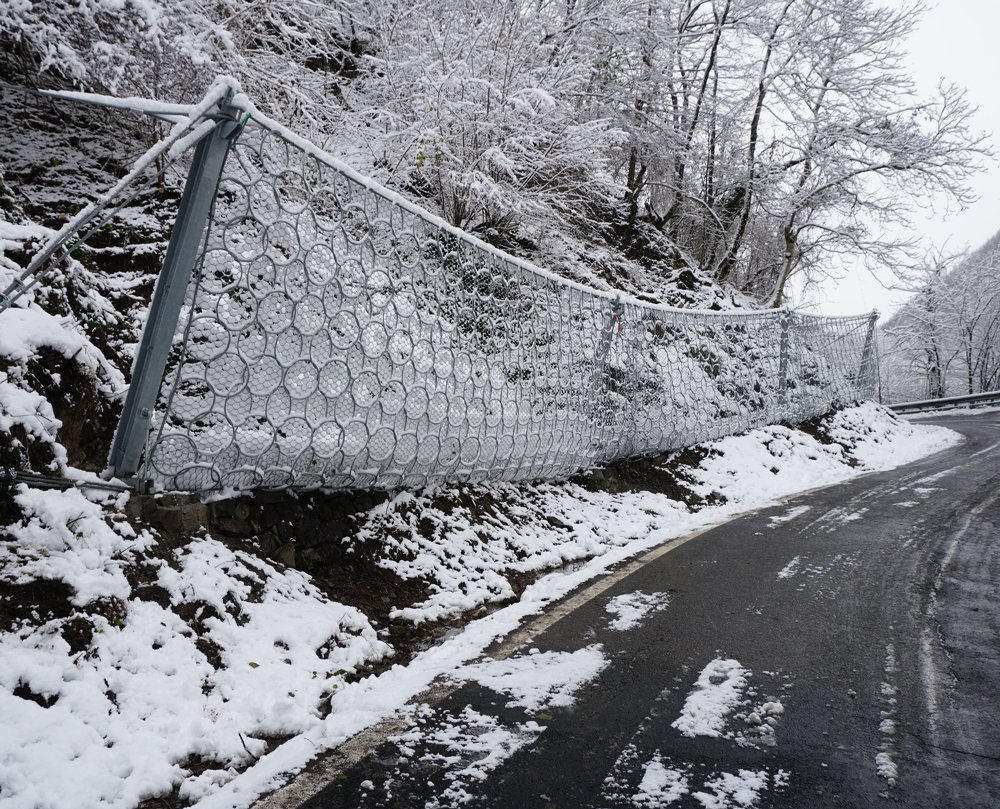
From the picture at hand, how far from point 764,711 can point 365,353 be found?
2589 millimetres

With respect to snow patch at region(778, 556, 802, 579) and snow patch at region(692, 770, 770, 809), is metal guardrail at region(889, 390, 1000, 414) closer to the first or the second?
snow patch at region(778, 556, 802, 579)

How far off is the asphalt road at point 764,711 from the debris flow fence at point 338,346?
4.77 ft

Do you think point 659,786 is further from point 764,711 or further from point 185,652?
point 185,652

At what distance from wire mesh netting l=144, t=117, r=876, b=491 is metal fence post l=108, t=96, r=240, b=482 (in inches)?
2.9

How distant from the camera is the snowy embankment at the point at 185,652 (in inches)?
→ 70.1

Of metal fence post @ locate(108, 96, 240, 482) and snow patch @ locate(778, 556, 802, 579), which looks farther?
snow patch @ locate(778, 556, 802, 579)

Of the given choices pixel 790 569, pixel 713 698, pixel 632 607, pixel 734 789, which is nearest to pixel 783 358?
pixel 790 569

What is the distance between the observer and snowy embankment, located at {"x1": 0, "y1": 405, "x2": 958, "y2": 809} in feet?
5.84

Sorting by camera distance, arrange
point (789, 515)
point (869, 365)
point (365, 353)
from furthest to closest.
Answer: point (869, 365), point (789, 515), point (365, 353)

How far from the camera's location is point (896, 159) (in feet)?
47.4

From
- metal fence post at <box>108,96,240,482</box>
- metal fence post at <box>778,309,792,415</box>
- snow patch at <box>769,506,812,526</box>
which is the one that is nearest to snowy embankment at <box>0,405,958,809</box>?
metal fence post at <box>108,96,240,482</box>

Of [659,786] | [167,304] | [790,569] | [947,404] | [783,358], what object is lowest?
[659,786]

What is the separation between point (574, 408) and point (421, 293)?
2.32m

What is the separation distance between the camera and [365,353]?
343 centimetres
